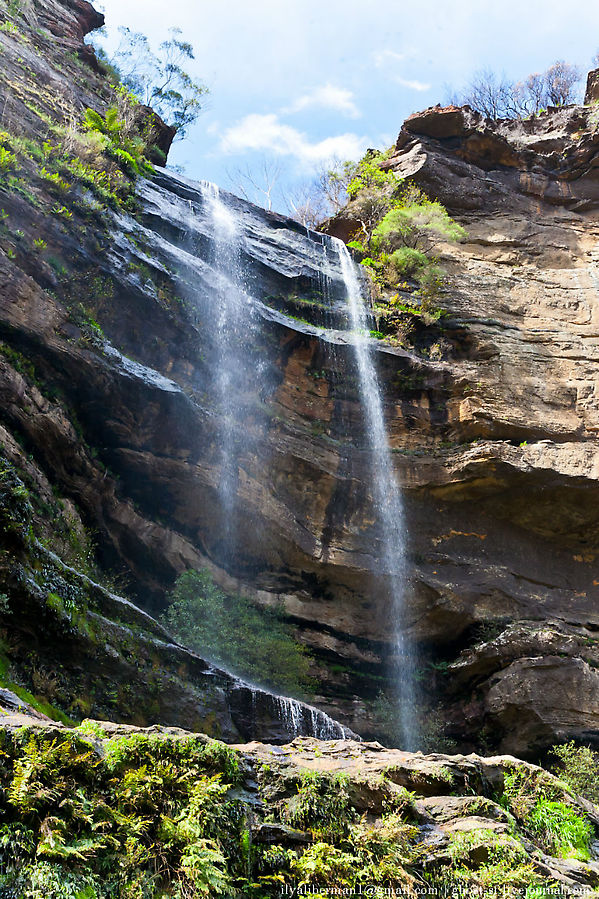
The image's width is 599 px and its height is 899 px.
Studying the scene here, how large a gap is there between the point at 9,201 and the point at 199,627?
9.25m

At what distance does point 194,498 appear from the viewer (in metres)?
13.8

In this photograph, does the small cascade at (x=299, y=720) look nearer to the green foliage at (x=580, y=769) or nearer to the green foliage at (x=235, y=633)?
the green foliage at (x=235, y=633)

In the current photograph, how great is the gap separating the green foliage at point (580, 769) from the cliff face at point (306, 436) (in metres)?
0.76

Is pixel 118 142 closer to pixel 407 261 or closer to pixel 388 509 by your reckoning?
pixel 407 261

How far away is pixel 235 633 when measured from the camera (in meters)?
13.2

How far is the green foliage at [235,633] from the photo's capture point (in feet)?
41.0

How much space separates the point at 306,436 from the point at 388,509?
9.33 ft

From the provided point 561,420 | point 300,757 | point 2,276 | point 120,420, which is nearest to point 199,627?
point 120,420

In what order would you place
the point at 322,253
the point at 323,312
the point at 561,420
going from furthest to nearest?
1. the point at 322,253
2. the point at 323,312
3. the point at 561,420

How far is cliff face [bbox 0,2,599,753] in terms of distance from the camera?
478 inches

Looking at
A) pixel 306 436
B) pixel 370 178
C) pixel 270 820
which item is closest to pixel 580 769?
pixel 270 820

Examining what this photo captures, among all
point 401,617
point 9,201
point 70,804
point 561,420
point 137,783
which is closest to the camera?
point 70,804

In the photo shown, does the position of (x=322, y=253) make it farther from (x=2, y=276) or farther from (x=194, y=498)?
(x=2, y=276)

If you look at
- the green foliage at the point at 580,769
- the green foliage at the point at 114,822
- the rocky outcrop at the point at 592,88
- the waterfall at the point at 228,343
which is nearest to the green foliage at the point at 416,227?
the waterfall at the point at 228,343
